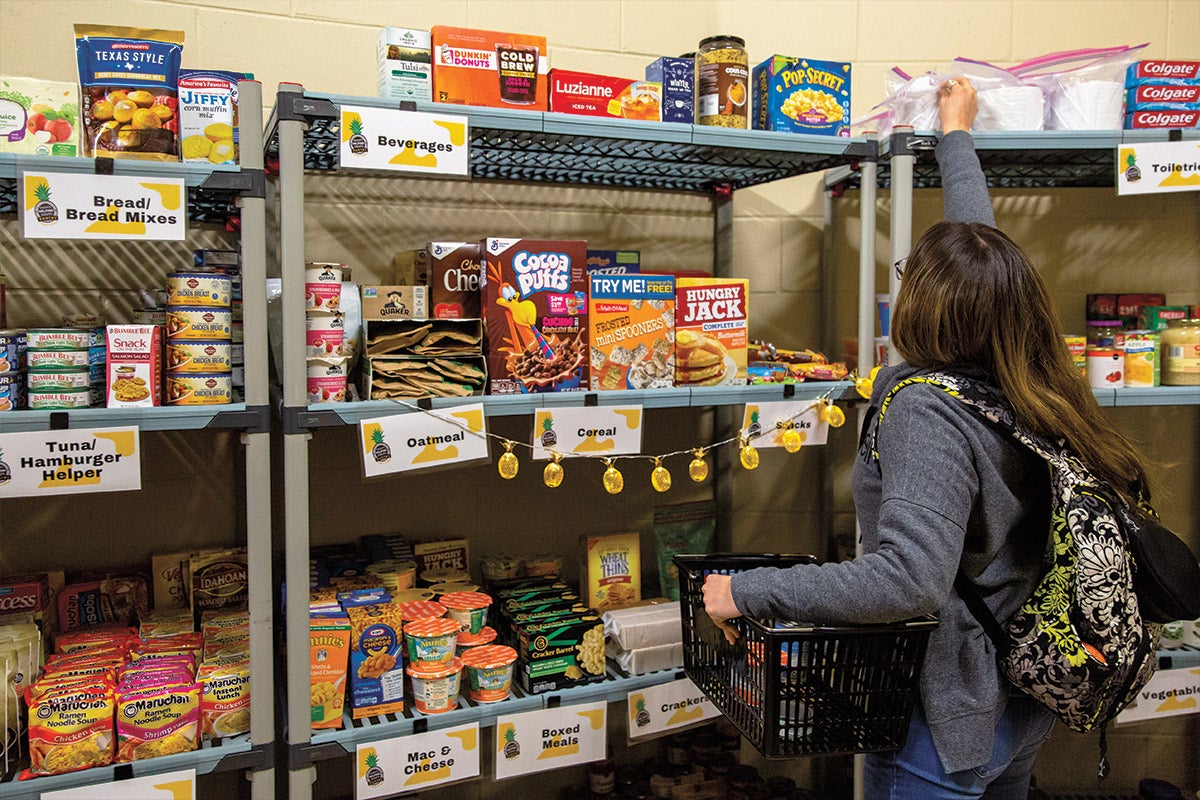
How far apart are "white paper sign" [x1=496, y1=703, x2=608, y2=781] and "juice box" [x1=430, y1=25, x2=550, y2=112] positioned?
4.46 ft

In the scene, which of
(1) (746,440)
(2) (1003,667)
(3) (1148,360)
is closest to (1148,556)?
(2) (1003,667)

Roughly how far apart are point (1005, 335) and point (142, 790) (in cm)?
182

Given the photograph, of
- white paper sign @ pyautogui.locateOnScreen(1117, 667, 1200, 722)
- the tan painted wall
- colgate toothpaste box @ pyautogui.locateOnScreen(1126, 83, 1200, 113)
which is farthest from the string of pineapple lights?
white paper sign @ pyautogui.locateOnScreen(1117, 667, 1200, 722)

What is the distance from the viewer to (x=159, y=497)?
2373 mm

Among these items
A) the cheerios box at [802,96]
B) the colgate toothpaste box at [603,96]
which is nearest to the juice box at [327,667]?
the colgate toothpaste box at [603,96]

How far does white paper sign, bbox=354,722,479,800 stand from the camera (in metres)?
1.91

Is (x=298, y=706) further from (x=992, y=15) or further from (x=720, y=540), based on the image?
(x=992, y=15)

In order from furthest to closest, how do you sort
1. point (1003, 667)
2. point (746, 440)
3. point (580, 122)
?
point (746, 440) → point (580, 122) → point (1003, 667)

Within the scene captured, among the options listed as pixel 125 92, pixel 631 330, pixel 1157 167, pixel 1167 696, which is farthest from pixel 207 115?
pixel 1167 696

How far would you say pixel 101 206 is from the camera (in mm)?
1676

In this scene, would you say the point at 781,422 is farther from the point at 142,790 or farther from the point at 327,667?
the point at 142,790

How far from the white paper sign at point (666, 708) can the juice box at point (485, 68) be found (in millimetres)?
1389

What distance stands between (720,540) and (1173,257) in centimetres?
177

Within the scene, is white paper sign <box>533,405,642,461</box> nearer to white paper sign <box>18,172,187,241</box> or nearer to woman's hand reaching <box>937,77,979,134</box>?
white paper sign <box>18,172,187,241</box>
